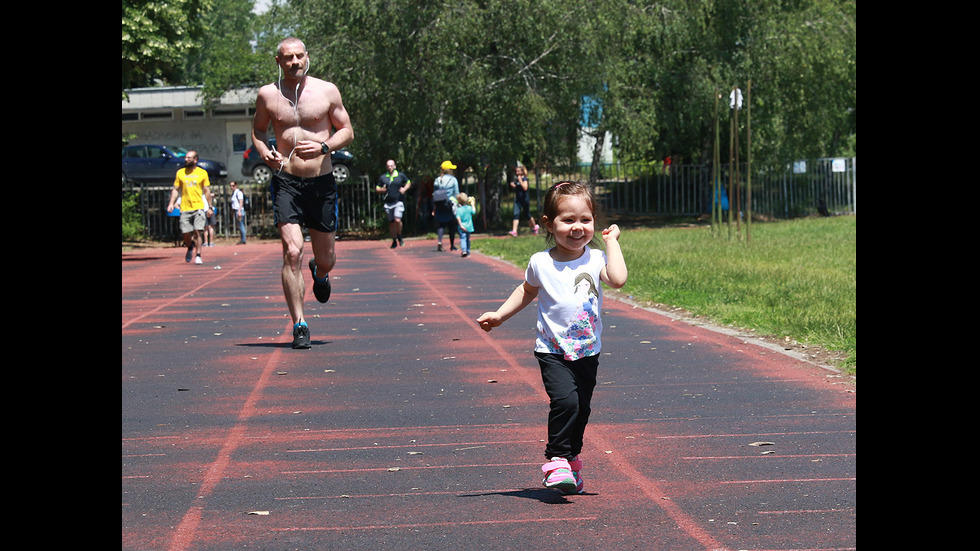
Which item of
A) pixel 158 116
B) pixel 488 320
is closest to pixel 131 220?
pixel 158 116

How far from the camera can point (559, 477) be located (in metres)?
5.10

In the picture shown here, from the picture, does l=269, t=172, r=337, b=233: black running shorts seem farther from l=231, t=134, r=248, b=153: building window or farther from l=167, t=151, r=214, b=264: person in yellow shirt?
l=231, t=134, r=248, b=153: building window

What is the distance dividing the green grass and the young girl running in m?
3.76

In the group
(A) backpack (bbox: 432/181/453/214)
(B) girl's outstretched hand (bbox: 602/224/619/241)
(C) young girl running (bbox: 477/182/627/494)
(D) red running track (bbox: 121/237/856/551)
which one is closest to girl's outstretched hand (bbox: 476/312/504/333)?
(C) young girl running (bbox: 477/182/627/494)

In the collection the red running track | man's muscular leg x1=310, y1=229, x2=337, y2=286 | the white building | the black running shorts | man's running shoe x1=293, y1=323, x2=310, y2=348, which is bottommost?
the red running track

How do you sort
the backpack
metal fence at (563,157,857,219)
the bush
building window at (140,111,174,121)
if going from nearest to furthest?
the backpack
the bush
metal fence at (563,157,857,219)
building window at (140,111,174,121)

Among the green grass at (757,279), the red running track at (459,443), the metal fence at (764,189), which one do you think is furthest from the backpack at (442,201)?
the metal fence at (764,189)

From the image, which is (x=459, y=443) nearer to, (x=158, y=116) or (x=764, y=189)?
(x=764, y=189)

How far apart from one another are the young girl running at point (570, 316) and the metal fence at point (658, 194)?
31.8m

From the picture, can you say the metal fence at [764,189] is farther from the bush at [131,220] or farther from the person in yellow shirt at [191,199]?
the person in yellow shirt at [191,199]

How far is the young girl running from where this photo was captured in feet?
17.2
